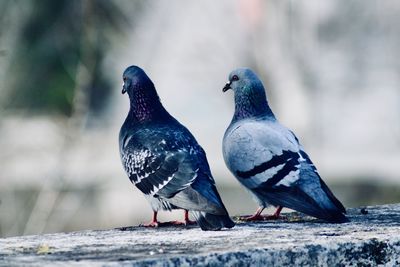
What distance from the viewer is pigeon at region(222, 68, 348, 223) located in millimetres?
5605

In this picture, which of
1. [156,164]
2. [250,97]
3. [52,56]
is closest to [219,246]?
[156,164]

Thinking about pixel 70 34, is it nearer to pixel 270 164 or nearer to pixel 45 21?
pixel 45 21

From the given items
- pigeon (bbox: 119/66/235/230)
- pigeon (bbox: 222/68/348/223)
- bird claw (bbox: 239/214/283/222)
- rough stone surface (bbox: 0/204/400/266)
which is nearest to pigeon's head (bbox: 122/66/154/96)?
pigeon (bbox: 119/66/235/230)

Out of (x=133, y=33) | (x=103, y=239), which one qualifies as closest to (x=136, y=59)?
(x=133, y=33)

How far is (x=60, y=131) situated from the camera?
41.9 feet

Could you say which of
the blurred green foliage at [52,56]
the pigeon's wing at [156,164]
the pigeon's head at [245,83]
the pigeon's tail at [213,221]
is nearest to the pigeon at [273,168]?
the pigeon's head at [245,83]

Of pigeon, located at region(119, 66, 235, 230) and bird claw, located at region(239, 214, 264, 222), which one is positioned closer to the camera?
pigeon, located at region(119, 66, 235, 230)

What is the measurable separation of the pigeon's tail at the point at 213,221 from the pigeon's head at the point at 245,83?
1259mm

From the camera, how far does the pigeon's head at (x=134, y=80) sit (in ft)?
19.5

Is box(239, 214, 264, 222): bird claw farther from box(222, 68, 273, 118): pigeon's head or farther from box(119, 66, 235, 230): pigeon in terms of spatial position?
box(222, 68, 273, 118): pigeon's head

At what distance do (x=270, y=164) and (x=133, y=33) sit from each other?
7.52 metres

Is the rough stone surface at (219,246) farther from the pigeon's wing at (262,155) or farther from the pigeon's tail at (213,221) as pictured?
the pigeon's wing at (262,155)

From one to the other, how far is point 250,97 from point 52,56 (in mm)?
7403

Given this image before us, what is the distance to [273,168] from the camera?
578 cm
